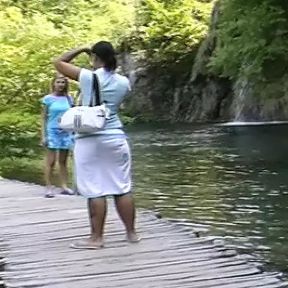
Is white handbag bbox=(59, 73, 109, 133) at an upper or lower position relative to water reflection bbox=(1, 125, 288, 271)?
upper

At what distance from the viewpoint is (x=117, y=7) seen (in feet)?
147

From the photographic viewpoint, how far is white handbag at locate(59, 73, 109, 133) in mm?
6383

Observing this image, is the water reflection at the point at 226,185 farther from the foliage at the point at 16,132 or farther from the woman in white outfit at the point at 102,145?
the foliage at the point at 16,132

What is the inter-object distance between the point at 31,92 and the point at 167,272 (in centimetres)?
1414

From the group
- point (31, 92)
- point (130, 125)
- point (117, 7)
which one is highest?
point (117, 7)

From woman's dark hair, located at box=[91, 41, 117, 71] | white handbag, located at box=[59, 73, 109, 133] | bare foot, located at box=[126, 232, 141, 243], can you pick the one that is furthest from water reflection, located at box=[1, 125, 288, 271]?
woman's dark hair, located at box=[91, 41, 117, 71]

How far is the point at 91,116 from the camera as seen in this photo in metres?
6.39

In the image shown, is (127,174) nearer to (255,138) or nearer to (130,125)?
(255,138)

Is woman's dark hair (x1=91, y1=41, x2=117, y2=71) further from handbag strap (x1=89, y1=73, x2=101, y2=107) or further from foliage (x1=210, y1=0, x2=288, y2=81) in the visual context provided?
foliage (x1=210, y1=0, x2=288, y2=81)

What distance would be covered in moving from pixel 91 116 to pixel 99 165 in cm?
39

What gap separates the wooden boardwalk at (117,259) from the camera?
223 inches

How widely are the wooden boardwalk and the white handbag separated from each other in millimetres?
988

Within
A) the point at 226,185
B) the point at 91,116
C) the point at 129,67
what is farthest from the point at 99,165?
the point at 129,67

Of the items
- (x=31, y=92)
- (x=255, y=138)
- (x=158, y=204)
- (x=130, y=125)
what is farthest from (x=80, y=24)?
(x=158, y=204)
